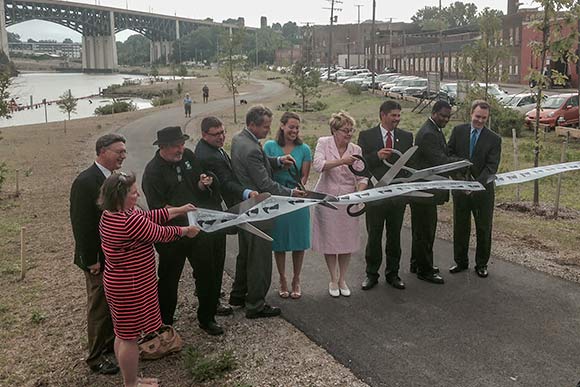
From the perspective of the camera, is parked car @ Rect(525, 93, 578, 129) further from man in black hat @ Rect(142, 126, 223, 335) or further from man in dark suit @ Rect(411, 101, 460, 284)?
man in black hat @ Rect(142, 126, 223, 335)

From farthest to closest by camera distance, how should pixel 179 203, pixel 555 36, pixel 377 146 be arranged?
1. pixel 555 36
2. pixel 377 146
3. pixel 179 203

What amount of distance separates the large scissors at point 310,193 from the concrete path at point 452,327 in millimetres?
1084

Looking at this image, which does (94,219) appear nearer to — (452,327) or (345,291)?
(345,291)

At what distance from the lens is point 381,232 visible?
20.9 feet

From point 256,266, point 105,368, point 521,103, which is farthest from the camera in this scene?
point 521,103

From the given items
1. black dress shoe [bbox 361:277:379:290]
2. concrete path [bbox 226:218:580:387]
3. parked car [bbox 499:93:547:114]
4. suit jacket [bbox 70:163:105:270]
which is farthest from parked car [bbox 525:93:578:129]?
suit jacket [bbox 70:163:105:270]

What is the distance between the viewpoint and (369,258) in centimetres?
643

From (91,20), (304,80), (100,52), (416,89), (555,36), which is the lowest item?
(416,89)

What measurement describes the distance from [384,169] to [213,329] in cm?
245

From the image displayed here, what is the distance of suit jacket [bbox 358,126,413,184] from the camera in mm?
6191

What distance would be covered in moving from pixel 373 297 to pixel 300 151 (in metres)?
1.73

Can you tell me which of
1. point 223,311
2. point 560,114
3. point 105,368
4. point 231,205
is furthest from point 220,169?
point 560,114

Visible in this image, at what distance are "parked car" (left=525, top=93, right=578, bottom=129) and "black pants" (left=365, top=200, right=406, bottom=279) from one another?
714 inches

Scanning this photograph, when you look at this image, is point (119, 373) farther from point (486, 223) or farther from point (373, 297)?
point (486, 223)
